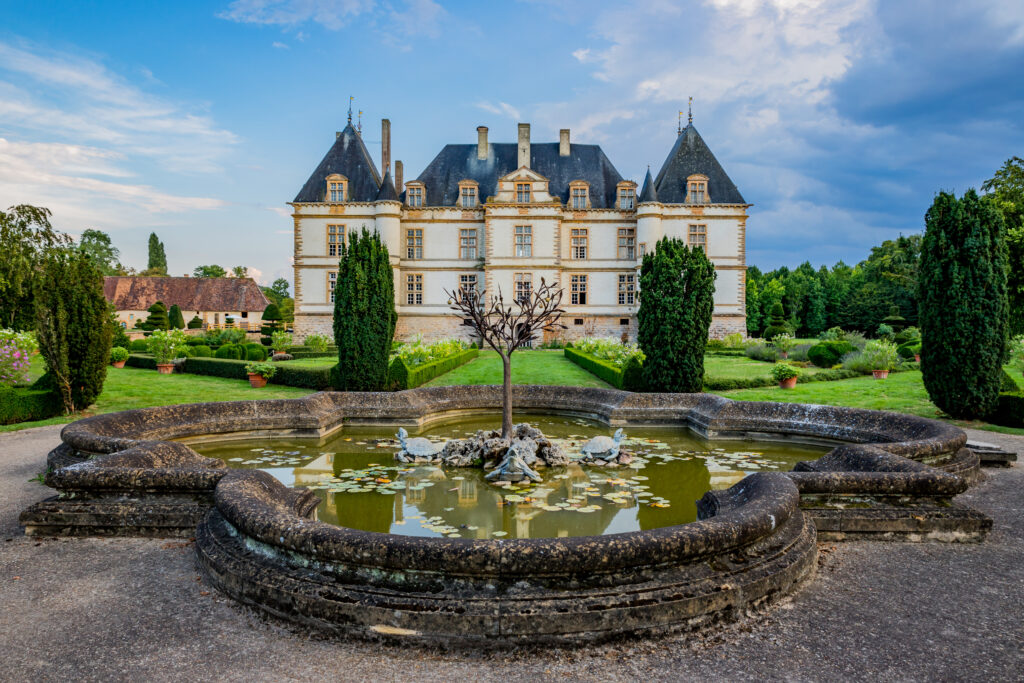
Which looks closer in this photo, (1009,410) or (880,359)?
(1009,410)

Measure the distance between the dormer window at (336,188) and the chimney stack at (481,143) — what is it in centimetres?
768

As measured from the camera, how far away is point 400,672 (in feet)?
10.2

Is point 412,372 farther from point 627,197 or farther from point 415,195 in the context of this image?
point 627,197

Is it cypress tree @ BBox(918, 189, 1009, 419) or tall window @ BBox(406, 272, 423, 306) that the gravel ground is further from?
tall window @ BBox(406, 272, 423, 306)

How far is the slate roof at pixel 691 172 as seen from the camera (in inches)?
1246

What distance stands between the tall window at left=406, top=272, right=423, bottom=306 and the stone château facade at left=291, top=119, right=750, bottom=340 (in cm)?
6

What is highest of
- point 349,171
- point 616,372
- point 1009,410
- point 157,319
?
point 349,171

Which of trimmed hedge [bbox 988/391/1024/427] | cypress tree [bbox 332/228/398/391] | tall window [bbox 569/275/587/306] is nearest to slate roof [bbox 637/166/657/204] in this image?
tall window [bbox 569/275/587/306]

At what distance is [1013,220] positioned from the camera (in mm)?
20562

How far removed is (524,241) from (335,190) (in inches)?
415

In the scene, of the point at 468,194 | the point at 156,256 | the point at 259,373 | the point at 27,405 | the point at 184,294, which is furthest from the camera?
the point at 156,256

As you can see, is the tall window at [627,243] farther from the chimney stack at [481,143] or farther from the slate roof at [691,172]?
the chimney stack at [481,143]

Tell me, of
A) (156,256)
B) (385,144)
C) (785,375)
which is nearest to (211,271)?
(156,256)

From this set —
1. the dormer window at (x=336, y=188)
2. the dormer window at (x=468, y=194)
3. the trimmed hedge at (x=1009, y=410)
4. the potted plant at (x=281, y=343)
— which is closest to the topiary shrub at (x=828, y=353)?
the trimmed hedge at (x=1009, y=410)
